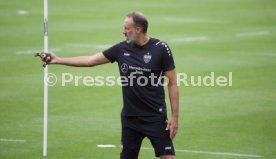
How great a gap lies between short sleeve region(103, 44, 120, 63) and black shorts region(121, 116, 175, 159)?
79 centimetres

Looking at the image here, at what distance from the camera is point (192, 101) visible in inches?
708

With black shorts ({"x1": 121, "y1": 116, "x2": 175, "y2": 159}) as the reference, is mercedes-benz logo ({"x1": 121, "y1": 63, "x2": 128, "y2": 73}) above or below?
above

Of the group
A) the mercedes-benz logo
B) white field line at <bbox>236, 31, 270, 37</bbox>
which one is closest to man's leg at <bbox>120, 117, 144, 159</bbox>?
the mercedes-benz logo

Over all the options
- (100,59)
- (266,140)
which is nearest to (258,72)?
(266,140)

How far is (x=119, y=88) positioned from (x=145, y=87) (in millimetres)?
9712

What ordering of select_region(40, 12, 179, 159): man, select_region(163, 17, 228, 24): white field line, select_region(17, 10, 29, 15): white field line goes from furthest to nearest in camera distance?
1. select_region(17, 10, 29, 15): white field line
2. select_region(163, 17, 228, 24): white field line
3. select_region(40, 12, 179, 159): man

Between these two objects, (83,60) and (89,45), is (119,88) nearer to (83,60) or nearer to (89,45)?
(89,45)

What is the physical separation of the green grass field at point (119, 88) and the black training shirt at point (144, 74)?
3059 millimetres

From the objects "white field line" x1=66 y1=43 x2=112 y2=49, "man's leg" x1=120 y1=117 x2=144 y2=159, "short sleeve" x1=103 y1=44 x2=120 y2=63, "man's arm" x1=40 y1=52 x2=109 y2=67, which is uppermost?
"short sleeve" x1=103 y1=44 x2=120 y2=63

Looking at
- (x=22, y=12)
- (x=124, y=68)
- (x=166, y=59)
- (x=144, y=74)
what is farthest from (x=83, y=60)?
(x=22, y=12)

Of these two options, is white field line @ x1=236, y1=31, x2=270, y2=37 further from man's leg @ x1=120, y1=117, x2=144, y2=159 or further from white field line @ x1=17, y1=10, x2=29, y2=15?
man's leg @ x1=120, y1=117, x2=144, y2=159

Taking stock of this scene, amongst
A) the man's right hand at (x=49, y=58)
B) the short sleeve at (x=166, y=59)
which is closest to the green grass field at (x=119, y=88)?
the man's right hand at (x=49, y=58)

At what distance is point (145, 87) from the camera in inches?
395

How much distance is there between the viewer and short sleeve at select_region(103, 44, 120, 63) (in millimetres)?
10258
